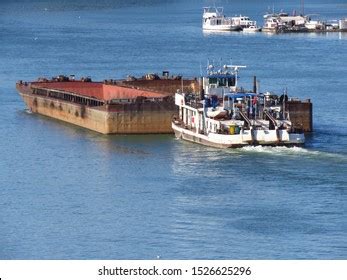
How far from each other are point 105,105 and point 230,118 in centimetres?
479

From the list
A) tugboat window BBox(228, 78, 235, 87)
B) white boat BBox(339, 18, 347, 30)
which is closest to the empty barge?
tugboat window BBox(228, 78, 235, 87)

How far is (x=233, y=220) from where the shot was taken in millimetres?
34906

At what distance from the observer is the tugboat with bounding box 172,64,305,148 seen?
144 ft

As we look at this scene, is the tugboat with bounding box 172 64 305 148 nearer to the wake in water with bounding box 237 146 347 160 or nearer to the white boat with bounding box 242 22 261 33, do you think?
the wake in water with bounding box 237 146 347 160

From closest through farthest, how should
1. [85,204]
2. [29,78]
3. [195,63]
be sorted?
[85,204] < [29,78] < [195,63]

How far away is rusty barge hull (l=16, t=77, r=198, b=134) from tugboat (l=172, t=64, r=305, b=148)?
663 millimetres

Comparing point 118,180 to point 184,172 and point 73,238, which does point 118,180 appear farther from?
point 73,238

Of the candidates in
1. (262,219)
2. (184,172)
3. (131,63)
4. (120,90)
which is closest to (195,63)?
(131,63)

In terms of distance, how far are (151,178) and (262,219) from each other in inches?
250

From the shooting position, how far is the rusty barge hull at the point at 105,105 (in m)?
47.6

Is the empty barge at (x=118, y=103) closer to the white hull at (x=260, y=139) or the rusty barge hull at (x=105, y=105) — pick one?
the rusty barge hull at (x=105, y=105)

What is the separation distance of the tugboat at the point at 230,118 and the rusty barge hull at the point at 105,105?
0.66 m

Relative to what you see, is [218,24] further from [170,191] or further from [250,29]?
[170,191]

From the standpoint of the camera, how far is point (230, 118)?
45.3 m
